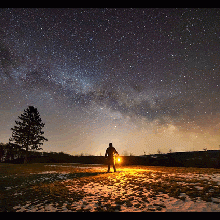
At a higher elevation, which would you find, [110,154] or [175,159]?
[110,154]

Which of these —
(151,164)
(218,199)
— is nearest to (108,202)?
(218,199)

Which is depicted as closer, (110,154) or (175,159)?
(110,154)

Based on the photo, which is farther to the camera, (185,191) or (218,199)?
(185,191)

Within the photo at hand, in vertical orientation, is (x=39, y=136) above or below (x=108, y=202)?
above

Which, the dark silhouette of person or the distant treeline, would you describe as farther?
the distant treeline

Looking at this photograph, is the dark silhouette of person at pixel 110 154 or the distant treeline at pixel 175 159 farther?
the distant treeline at pixel 175 159
